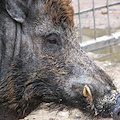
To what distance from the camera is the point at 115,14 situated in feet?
38.0

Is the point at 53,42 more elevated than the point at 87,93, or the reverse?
the point at 53,42

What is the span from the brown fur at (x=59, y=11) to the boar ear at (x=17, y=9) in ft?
0.83

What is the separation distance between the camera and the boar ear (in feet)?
12.1

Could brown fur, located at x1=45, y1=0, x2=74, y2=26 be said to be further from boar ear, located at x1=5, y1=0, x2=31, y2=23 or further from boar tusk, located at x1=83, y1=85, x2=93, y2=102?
Answer: boar tusk, located at x1=83, y1=85, x2=93, y2=102

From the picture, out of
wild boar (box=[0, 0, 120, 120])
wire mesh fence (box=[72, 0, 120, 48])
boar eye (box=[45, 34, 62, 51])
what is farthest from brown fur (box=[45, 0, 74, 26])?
wire mesh fence (box=[72, 0, 120, 48])

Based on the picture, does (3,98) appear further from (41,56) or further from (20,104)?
(41,56)

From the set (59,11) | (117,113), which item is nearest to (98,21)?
(59,11)

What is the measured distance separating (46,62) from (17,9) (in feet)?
2.21

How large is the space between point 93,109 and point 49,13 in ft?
3.92

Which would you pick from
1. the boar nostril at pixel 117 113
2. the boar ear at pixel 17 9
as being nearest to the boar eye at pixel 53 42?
the boar ear at pixel 17 9

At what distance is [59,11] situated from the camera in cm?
384

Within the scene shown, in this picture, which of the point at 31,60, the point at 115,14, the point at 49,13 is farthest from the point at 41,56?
the point at 115,14

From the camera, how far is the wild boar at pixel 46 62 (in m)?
3.76

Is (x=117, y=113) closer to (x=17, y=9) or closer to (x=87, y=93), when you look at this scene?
(x=87, y=93)
